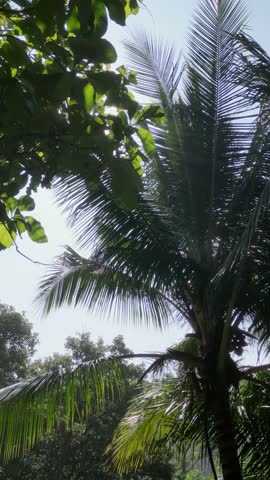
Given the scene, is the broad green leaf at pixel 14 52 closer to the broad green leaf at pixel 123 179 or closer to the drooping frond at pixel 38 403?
the broad green leaf at pixel 123 179

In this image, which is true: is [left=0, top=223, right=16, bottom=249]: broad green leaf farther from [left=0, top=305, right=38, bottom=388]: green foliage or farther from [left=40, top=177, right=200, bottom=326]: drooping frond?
[left=0, top=305, right=38, bottom=388]: green foliage

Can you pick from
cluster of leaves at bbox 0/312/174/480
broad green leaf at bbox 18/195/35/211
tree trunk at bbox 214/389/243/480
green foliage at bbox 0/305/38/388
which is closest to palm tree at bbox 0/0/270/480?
tree trunk at bbox 214/389/243/480

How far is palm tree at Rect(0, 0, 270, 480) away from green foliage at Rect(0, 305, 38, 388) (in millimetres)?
11262

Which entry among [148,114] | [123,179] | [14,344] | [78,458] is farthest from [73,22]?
[14,344]

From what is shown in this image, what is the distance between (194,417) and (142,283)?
53.1 inches

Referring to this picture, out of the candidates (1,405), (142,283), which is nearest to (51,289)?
(142,283)

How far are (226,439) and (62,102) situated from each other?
3.82 m

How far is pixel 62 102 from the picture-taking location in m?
1.54

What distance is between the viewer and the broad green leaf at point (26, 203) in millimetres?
1840

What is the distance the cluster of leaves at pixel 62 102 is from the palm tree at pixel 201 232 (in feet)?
9.31

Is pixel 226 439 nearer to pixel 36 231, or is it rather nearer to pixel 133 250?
pixel 133 250

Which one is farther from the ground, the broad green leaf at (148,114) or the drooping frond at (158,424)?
the broad green leaf at (148,114)

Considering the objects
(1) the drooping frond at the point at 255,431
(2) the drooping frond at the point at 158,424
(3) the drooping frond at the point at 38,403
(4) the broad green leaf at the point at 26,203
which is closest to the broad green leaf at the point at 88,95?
(4) the broad green leaf at the point at 26,203

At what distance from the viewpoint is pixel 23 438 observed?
185 inches
